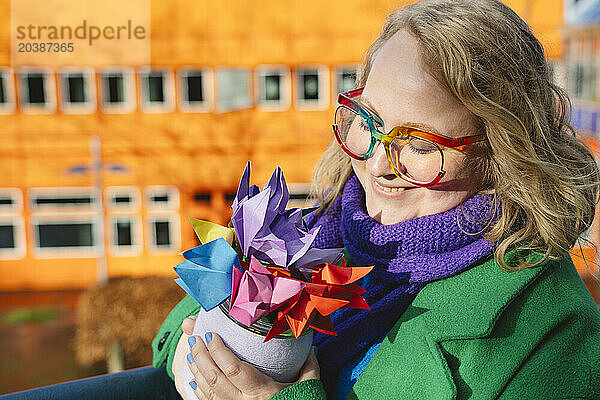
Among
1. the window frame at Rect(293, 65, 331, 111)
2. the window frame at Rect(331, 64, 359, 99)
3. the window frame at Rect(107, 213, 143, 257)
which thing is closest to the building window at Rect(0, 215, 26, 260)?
the window frame at Rect(107, 213, 143, 257)

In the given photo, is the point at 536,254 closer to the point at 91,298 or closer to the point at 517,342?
the point at 517,342

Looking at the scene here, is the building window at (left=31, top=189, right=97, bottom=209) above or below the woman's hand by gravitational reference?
below

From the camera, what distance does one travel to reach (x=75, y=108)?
322 inches

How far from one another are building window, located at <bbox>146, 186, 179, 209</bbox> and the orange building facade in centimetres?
1

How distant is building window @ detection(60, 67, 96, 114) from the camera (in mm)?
8047

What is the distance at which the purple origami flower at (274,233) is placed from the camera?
0.89 metres

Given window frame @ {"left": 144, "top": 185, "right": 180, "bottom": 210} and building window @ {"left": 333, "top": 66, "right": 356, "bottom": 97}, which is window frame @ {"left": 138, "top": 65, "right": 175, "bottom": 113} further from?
building window @ {"left": 333, "top": 66, "right": 356, "bottom": 97}

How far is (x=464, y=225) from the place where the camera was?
3.29 feet

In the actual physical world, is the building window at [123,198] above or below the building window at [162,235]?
above

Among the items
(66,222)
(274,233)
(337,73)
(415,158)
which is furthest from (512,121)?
(66,222)

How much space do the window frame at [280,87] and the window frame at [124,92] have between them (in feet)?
5.54

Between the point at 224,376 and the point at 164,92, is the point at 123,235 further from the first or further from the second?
the point at 224,376

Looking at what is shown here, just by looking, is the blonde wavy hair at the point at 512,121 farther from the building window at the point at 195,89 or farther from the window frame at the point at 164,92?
the window frame at the point at 164,92

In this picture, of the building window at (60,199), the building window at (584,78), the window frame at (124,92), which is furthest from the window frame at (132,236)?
the building window at (584,78)
